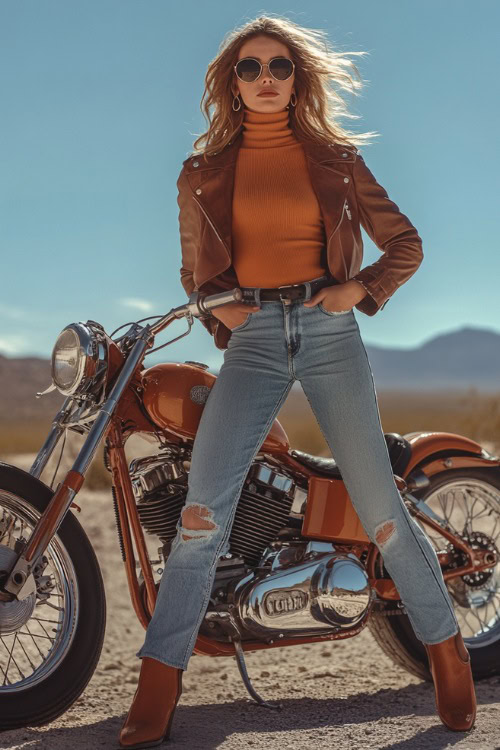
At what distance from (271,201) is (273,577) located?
56.6 inches

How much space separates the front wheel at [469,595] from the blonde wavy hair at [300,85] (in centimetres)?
173

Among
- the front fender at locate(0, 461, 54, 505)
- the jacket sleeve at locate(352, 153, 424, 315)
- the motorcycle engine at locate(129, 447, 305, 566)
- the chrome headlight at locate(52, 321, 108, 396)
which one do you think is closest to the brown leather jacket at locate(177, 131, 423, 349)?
the jacket sleeve at locate(352, 153, 424, 315)

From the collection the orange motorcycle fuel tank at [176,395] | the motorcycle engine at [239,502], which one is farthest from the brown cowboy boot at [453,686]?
the orange motorcycle fuel tank at [176,395]

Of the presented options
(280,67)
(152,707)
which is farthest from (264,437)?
(280,67)

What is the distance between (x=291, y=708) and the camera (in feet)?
13.3

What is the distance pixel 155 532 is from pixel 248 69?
1.81m

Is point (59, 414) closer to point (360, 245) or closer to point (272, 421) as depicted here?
point (272, 421)

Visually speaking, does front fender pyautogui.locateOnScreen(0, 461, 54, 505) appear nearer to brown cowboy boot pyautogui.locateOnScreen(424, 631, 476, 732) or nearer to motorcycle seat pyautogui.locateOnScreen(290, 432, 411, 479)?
motorcycle seat pyautogui.locateOnScreen(290, 432, 411, 479)

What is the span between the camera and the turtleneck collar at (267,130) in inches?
145

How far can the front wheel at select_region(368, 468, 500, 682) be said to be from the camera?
4.39 meters

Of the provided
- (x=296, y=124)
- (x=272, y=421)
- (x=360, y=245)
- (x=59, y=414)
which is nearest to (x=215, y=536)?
(x=272, y=421)

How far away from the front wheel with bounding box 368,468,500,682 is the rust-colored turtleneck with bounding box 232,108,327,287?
4.75 ft

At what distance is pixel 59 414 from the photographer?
3672mm

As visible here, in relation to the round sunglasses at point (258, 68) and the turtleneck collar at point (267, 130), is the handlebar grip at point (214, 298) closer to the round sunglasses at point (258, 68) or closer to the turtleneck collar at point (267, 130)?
the turtleneck collar at point (267, 130)
